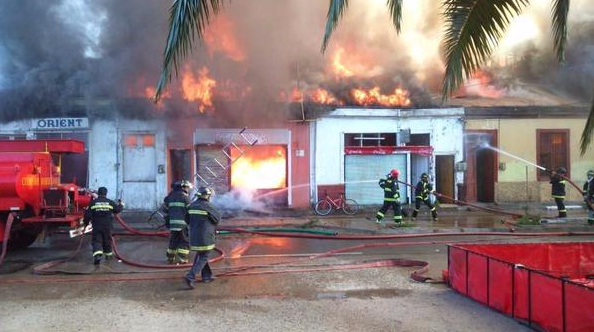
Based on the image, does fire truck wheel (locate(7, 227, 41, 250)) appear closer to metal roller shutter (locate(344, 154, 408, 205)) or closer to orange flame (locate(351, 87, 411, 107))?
metal roller shutter (locate(344, 154, 408, 205))

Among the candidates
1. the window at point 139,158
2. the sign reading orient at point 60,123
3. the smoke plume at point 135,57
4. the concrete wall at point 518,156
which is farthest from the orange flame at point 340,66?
the sign reading orient at point 60,123

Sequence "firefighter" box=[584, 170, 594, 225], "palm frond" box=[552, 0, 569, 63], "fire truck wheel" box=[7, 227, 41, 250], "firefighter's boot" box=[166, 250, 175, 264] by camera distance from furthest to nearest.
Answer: "firefighter" box=[584, 170, 594, 225], "fire truck wheel" box=[7, 227, 41, 250], "firefighter's boot" box=[166, 250, 175, 264], "palm frond" box=[552, 0, 569, 63]

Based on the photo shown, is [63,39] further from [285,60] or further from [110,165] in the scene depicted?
[285,60]

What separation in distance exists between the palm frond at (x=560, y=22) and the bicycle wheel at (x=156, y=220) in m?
9.84

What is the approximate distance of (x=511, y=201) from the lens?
1930cm

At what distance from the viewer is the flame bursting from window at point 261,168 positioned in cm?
1833

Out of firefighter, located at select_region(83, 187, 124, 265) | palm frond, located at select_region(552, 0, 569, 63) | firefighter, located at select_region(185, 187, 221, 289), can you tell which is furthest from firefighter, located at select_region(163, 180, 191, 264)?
palm frond, located at select_region(552, 0, 569, 63)

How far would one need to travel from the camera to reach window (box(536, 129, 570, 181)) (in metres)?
19.5

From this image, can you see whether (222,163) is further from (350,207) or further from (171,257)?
(171,257)

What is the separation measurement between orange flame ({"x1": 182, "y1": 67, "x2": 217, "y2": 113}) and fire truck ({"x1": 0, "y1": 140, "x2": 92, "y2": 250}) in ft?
22.9

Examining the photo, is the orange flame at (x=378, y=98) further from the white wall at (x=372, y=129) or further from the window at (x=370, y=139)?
the window at (x=370, y=139)

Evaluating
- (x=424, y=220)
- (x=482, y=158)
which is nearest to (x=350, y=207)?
(x=424, y=220)

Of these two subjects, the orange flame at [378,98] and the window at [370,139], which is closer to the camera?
the window at [370,139]

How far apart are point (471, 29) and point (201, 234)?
14.3ft
